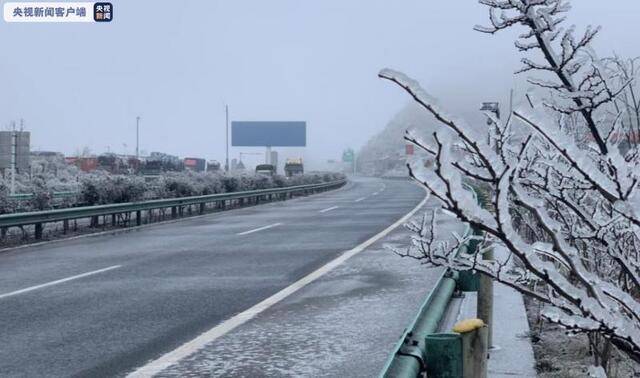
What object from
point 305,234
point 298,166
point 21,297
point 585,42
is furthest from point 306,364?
point 298,166

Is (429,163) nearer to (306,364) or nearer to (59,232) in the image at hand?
(306,364)

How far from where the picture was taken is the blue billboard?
7738cm

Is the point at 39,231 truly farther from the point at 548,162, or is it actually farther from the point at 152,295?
the point at 548,162

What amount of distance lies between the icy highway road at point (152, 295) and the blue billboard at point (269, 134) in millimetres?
60729

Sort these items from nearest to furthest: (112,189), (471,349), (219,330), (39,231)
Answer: (471,349), (219,330), (39,231), (112,189)

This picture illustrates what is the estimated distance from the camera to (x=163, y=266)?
11.3m

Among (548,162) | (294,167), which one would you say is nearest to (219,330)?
(548,162)

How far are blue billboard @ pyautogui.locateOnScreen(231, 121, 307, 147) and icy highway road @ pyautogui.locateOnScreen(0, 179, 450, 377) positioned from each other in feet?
199

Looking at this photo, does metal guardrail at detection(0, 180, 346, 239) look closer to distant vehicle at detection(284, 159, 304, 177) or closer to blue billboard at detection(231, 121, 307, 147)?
blue billboard at detection(231, 121, 307, 147)

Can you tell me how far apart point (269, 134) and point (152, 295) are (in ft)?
228

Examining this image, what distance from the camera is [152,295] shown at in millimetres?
8688

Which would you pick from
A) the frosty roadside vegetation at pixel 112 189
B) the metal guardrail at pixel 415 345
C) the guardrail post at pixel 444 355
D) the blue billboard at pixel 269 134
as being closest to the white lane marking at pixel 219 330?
the metal guardrail at pixel 415 345

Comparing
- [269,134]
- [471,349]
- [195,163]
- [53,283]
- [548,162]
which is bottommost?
[53,283]

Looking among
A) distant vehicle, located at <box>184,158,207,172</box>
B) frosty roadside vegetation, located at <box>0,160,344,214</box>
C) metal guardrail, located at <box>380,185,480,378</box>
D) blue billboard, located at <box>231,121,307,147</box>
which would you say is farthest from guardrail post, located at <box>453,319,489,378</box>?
distant vehicle, located at <box>184,158,207,172</box>
